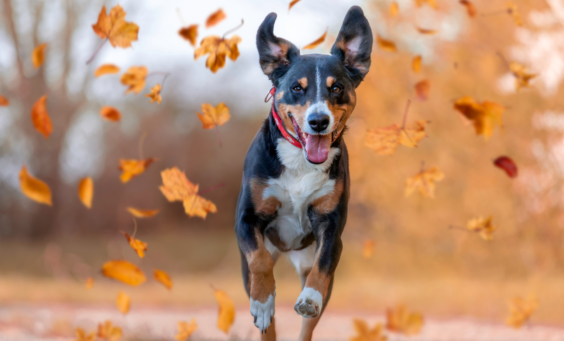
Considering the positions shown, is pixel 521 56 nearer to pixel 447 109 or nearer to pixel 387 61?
pixel 447 109

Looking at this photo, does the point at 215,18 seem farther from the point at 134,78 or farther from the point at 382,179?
the point at 382,179

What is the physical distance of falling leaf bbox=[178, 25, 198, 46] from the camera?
4.27 metres

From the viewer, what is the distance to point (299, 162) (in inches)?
140

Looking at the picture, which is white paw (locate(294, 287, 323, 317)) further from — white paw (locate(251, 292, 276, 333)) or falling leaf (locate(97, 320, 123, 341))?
falling leaf (locate(97, 320, 123, 341))

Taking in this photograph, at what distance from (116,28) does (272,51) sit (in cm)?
134

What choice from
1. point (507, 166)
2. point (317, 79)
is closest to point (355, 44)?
point (317, 79)

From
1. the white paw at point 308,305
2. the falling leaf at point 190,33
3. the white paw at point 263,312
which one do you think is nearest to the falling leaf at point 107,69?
the falling leaf at point 190,33

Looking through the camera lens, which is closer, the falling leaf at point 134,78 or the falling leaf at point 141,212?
the falling leaf at point 141,212

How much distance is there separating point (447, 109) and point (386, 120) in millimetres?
1276

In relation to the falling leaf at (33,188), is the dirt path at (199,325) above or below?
below

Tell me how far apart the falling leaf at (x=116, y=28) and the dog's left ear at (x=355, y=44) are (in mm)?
1622

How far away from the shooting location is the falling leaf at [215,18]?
14.1 ft

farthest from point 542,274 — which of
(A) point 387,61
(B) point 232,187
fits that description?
(B) point 232,187

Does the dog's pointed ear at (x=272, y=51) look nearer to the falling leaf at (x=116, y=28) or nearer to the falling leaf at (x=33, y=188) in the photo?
the falling leaf at (x=116, y=28)
